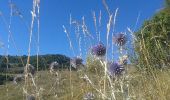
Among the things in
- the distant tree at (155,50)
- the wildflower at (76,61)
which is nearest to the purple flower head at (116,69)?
the distant tree at (155,50)

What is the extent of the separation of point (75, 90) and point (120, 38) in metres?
1.47

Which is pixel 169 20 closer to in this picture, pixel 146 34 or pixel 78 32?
pixel 146 34

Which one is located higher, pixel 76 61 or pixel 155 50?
pixel 155 50

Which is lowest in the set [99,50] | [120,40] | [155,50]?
[99,50]

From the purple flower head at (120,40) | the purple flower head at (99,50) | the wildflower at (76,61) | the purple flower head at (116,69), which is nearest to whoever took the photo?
the purple flower head at (116,69)

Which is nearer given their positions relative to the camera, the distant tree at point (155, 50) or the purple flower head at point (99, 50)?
the purple flower head at point (99, 50)

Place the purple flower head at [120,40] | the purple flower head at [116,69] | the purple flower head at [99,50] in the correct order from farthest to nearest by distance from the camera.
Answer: the purple flower head at [120,40] < the purple flower head at [99,50] < the purple flower head at [116,69]

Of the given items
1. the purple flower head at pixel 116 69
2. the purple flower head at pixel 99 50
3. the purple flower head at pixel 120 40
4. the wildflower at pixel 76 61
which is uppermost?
the purple flower head at pixel 120 40

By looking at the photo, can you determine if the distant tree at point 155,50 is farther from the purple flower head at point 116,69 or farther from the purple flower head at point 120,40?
the purple flower head at point 116,69

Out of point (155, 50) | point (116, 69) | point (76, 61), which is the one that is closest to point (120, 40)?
point (116, 69)

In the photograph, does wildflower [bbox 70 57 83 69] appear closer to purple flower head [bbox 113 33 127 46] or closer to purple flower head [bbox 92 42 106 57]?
purple flower head [bbox 113 33 127 46]

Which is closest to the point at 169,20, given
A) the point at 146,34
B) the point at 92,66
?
the point at 146,34

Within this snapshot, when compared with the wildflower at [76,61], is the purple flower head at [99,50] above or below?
below

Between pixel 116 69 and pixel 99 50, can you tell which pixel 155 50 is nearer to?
pixel 99 50
